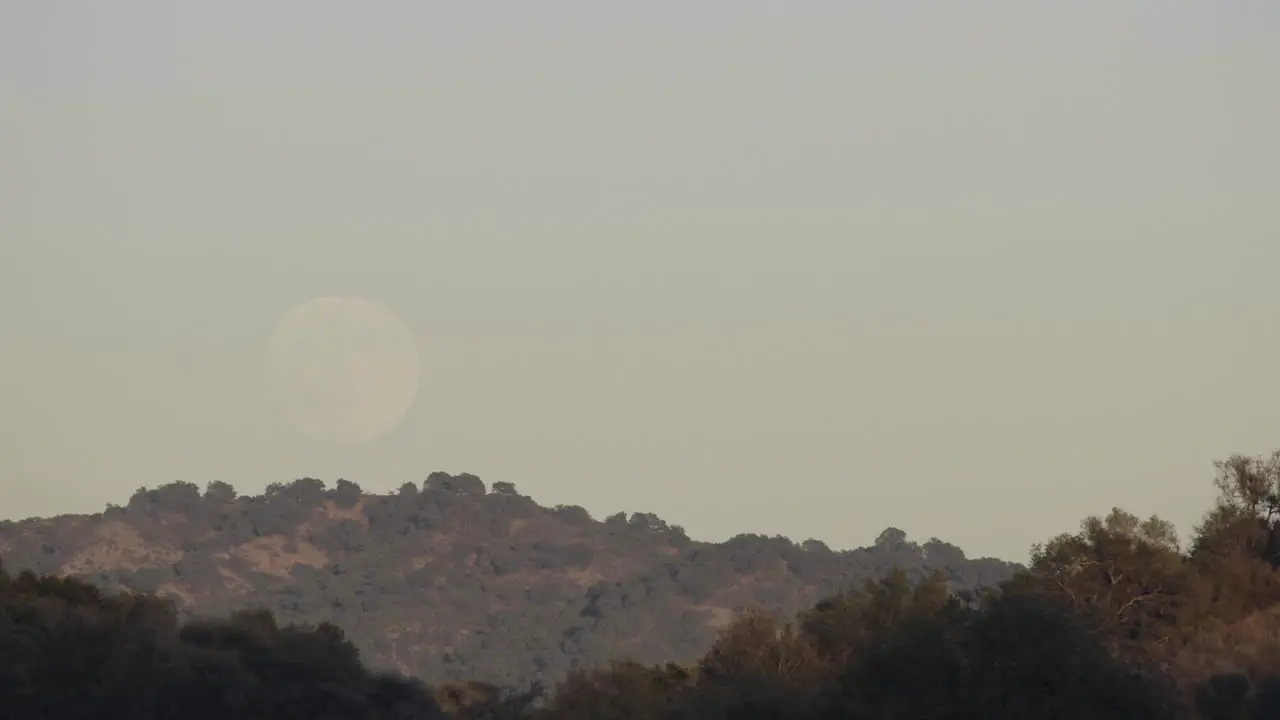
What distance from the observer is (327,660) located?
64.2 meters

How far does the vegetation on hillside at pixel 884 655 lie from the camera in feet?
153

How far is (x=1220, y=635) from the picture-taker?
→ 59.5 m

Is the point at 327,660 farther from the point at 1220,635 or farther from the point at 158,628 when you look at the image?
the point at 1220,635

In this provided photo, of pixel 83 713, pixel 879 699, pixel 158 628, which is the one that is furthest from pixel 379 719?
pixel 879 699

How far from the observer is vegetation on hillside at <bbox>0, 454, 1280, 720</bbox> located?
46.6 metres

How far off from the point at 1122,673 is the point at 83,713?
26.1 metres

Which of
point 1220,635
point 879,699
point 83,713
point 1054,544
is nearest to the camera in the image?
point 879,699

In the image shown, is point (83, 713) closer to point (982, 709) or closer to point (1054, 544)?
point (982, 709)

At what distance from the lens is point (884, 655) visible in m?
49.1

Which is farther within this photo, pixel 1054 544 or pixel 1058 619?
pixel 1054 544

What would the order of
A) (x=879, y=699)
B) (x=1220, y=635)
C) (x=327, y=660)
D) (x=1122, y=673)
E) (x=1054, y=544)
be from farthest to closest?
1. (x=1054, y=544)
2. (x=327, y=660)
3. (x=1220, y=635)
4. (x=879, y=699)
5. (x=1122, y=673)

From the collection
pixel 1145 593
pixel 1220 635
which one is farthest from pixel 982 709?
pixel 1145 593

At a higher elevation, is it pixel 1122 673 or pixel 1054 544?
pixel 1054 544

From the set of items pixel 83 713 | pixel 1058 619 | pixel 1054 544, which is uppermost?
pixel 1054 544
